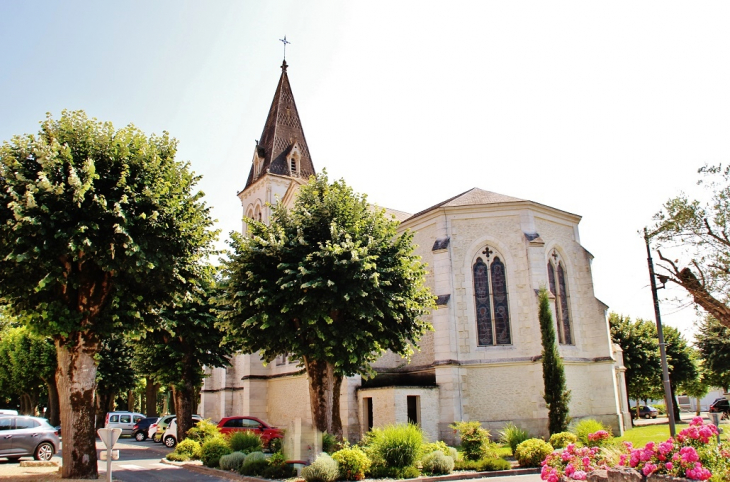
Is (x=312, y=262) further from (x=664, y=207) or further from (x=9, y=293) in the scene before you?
(x=664, y=207)

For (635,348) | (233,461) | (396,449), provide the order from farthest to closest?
(635,348) → (233,461) → (396,449)

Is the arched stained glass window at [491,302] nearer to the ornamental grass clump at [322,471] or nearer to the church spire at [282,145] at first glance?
the ornamental grass clump at [322,471]

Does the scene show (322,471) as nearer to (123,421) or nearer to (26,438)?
(26,438)

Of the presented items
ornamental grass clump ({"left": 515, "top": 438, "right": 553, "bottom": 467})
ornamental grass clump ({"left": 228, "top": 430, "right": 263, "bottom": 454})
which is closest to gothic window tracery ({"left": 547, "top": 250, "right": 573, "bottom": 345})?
ornamental grass clump ({"left": 515, "top": 438, "right": 553, "bottom": 467})

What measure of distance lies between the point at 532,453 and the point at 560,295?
37.1ft

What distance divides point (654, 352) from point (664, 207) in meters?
19.4

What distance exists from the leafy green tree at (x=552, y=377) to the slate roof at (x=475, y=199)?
6.30 m

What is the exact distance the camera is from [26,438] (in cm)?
1961

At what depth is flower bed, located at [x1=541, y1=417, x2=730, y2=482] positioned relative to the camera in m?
8.31

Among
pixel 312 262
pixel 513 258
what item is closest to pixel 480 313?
pixel 513 258

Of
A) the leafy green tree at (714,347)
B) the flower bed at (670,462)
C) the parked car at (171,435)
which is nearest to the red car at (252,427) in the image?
the parked car at (171,435)

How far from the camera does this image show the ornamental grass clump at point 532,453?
53.0 ft

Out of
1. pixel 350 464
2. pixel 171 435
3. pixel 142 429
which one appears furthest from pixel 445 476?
pixel 142 429

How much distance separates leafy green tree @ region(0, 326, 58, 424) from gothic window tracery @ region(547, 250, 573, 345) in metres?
35.7
